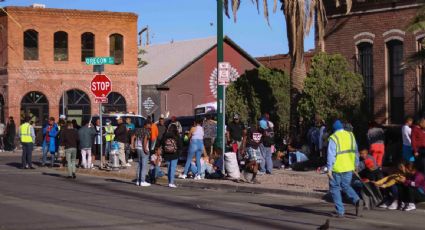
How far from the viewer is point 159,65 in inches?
2255

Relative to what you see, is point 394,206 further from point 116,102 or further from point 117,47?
point 117,47

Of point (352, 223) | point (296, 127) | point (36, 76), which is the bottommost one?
point (352, 223)

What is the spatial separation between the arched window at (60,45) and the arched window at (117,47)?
10.2 ft

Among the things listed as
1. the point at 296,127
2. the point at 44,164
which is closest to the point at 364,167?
the point at 296,127

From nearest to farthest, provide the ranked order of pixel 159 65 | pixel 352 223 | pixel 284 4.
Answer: pixel 352 223 < pixel 284 4 < pixel 159 65

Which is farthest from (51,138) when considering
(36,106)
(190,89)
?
(190,89)

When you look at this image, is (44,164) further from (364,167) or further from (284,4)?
(364,167)

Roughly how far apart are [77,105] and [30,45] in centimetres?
511

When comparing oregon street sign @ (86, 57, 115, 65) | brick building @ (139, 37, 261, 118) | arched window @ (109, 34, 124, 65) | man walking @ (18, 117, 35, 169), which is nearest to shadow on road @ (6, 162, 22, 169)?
man walking @ (18, 117, 35, 169)

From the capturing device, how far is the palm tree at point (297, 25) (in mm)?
23891

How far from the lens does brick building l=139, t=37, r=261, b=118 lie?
175 feet

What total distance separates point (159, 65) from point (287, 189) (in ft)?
133

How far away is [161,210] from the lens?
46.3 ft

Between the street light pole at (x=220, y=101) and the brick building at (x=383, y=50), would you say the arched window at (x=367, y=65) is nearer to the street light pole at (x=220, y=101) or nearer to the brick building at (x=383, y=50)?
the brick building at (x=383, y=50)
